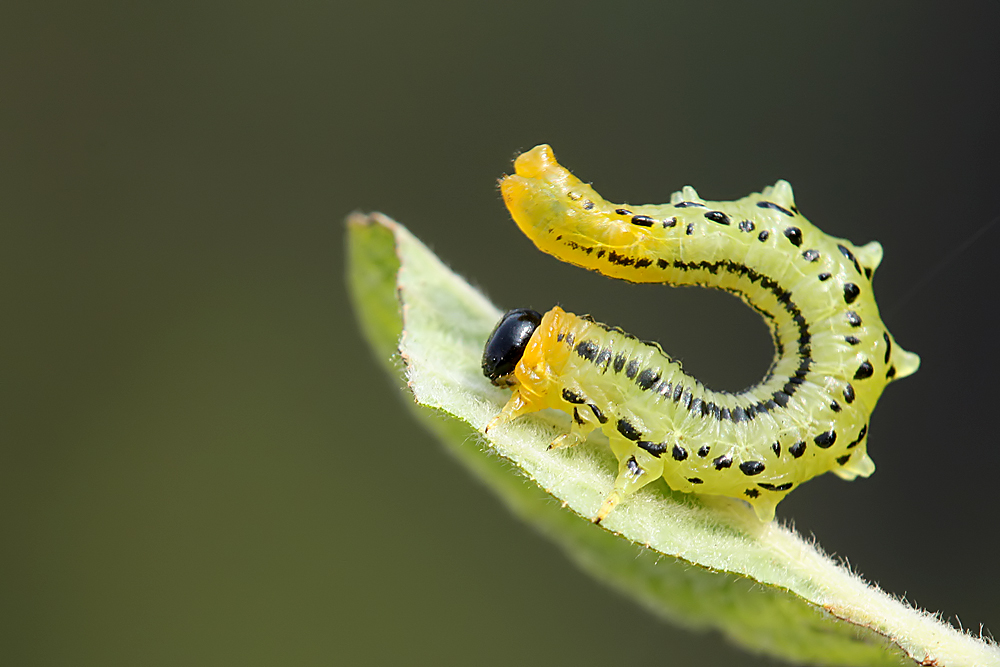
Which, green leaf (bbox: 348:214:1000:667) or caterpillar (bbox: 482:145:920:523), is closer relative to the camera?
green leaf (bbox: 348:214:1000:667)

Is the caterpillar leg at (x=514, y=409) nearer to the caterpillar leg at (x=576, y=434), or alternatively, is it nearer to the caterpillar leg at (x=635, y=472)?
the caterpillar leg at (x=576, y=434)

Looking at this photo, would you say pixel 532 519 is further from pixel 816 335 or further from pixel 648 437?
→ pixel 816 335

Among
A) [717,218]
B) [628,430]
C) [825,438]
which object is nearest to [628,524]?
[628,430]

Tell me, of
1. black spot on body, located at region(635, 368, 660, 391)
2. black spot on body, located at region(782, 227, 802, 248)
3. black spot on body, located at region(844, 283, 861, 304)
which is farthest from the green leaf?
black spot on body, located at region(782, 227, 802, 248)

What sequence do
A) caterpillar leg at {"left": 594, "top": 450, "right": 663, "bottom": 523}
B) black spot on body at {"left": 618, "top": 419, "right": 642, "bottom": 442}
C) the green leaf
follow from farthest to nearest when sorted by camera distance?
black spot on body at {"left": 618, "top": 419, "right": 642, "bottom": 442}, caterpillar leg at {"left": 594, "top": 450, "right": 663, "bottom": 523}, the green leaf

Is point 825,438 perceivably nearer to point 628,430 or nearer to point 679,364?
point 679,364

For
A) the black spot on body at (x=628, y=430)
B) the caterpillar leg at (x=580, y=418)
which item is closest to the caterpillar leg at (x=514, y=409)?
the caterpillar leg at (x=580, y=418)

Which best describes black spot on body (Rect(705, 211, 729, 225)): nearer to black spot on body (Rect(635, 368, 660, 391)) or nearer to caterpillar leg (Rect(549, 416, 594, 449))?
black spot on body (Rect(635, 368, 660, 391))
